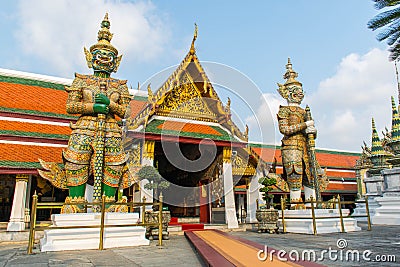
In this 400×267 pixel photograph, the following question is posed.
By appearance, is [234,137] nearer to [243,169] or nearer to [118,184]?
[243,169]

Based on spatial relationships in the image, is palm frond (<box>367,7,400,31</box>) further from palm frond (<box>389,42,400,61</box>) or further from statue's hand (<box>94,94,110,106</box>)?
statue's hand (<box>94,94,110,106</box>)

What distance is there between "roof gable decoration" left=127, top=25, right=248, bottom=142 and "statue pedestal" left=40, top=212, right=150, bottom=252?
440cm

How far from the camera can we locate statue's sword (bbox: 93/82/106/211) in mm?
6203

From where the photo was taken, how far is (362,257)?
425cm

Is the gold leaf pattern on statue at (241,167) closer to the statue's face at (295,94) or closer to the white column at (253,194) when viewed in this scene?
the white column at (253,194)

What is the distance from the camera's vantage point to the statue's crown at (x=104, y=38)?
7059mm

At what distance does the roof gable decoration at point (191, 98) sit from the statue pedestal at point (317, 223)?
3461 millimetres

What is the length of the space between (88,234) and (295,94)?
712cm

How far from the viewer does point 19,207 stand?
9.38 metres

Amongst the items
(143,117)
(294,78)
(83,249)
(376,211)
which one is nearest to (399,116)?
(376,211)

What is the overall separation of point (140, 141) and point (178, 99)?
6.86ft

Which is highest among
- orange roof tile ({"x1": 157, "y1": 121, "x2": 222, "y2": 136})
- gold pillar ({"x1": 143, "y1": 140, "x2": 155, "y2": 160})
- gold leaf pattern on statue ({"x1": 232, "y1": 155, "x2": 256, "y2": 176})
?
orange roof tile ({"x1": 157, "y1": 121, "x2": 222, "y2": 136})

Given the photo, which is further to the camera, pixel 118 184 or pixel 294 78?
pixel 294 78

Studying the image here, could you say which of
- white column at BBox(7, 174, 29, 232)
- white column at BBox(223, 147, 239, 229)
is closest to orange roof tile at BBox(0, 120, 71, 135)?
white column at BBox(7, 174, 29, 232)
